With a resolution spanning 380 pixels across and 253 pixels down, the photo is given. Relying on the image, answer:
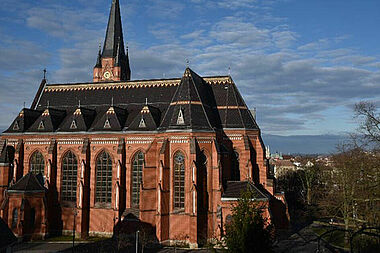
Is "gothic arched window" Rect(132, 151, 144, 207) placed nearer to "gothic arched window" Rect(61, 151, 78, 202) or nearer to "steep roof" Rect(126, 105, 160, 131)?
"steep roof" Rect(126, 105, 160, 131)

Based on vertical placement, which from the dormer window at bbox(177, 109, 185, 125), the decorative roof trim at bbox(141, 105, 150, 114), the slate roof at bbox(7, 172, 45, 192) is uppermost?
the decorative roof trim at bbox(141, 105, 150, 114)

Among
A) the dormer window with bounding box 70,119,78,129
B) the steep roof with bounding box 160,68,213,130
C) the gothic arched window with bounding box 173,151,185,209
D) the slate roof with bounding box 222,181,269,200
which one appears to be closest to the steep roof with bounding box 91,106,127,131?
the dormer window with bounding box 70,119,78,129

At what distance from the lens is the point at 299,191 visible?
3091 inches

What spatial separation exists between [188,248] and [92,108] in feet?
79.7

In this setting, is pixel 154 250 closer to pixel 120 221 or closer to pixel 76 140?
pixel 120 221

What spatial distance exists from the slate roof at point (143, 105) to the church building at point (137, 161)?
5.4 inches

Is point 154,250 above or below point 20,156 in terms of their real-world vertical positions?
below

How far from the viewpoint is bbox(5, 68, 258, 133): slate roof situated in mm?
40500

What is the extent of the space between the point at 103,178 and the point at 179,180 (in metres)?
10.7

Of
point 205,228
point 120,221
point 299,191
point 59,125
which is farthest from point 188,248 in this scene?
point 299,191

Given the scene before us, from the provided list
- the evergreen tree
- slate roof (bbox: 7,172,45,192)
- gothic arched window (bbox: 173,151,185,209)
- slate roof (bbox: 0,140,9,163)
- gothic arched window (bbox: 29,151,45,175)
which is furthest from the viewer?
gothic arched window (bbox: 29,151,45,175)

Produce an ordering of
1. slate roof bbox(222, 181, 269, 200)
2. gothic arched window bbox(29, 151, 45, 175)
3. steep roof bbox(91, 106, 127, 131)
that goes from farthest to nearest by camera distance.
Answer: gothic arched window bbox(29, 151, 45, 175) → steep roof bbox(91, 106, 127, 131) → slate roof bbox(222, 181, 269, 200)

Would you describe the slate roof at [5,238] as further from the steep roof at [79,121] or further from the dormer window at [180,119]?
the steep roof at [79,121]

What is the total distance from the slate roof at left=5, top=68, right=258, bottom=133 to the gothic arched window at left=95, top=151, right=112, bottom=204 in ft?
12.4
